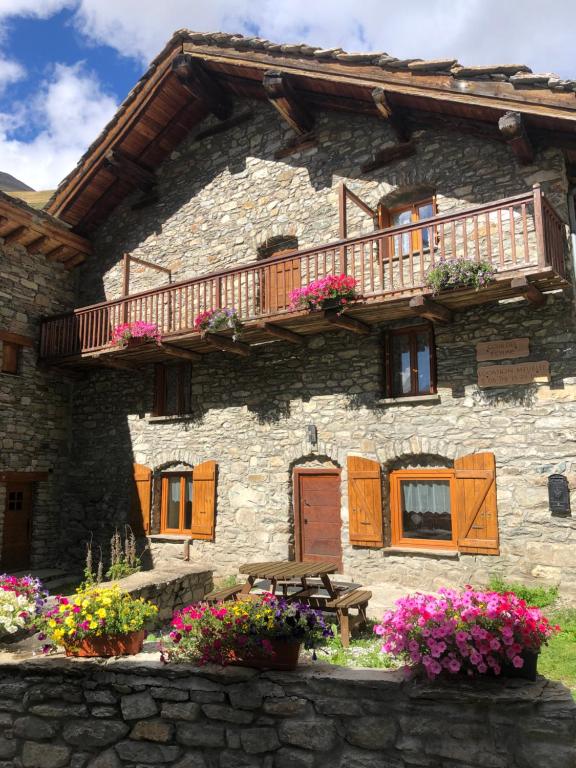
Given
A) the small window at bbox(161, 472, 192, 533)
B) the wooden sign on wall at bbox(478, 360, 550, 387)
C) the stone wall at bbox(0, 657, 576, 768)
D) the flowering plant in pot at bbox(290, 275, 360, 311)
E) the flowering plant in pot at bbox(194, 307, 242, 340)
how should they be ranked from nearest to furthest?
the stone wall at bbox(0, 657, 576, 768), the wooden sign on wall at bbox(478, 360, 550, 387), the flowering plant in pot at bbox(290, 275, 360, 311), the flowering plant in pot at bbox(194, 307, 242, 340), the small window at bbox(161, 472, 192, 533)

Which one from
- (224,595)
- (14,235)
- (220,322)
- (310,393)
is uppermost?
(14,235)

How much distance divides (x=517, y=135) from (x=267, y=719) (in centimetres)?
801

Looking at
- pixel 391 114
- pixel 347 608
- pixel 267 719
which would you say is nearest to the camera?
pixel 267 719

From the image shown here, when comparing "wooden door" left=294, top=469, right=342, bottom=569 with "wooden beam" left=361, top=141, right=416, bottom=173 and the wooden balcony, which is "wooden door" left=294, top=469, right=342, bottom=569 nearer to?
the wooden balcony

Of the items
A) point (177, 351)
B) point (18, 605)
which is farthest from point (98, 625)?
point (177, 351)

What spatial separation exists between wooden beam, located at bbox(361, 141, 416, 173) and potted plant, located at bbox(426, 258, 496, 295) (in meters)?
2.79

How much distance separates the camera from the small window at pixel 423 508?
891cm

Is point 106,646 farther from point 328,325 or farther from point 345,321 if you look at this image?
point 328,325

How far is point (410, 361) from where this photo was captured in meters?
9.55

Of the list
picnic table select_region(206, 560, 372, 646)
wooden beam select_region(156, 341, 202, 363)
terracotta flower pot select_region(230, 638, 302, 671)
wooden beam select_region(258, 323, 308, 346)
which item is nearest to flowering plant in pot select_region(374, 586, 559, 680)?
terracotta flower pot select_region(230, 638, 302, 671)

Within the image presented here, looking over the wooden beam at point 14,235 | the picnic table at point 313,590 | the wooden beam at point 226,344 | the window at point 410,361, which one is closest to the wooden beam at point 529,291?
the window at point 410,361

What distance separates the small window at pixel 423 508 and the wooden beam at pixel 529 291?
2733mm

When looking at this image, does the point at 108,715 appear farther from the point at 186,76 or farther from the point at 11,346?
the point at 186,76

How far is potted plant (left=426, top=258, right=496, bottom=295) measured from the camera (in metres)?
7.85
